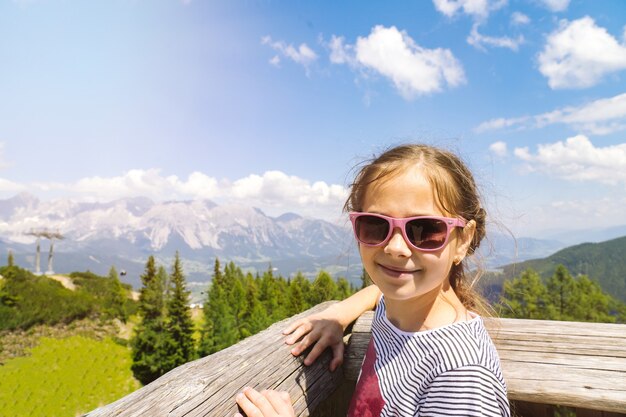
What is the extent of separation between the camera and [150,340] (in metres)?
42.8

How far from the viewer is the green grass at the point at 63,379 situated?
42.5 metres

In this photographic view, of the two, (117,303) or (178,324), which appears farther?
(117,303)

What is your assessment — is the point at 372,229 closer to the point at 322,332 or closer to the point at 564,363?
the point at 322,332

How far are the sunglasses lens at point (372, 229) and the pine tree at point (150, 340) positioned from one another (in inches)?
1819

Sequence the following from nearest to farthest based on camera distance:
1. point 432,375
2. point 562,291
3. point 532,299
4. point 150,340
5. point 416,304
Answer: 1. point 432,375
2. point 416,304
3. point 532,299
4. point 150,340
5. point 562,291

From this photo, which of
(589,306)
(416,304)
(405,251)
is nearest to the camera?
(405,251)

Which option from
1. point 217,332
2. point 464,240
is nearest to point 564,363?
point 464,240

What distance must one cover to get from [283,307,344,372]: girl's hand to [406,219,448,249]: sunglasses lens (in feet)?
2.54

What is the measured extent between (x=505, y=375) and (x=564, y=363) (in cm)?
29

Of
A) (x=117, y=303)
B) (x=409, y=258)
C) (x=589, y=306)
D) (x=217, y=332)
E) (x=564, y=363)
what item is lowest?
(x=117, y=303)

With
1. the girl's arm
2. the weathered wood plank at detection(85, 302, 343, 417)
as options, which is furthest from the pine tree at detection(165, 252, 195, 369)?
the weathered wood plank at detection(85, 302, 343, 417)

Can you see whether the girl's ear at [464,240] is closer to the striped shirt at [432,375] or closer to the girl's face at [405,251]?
the girl's face at [405,251]

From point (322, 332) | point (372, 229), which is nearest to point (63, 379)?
point (322, 332)

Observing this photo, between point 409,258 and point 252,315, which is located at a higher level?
point 409,258
